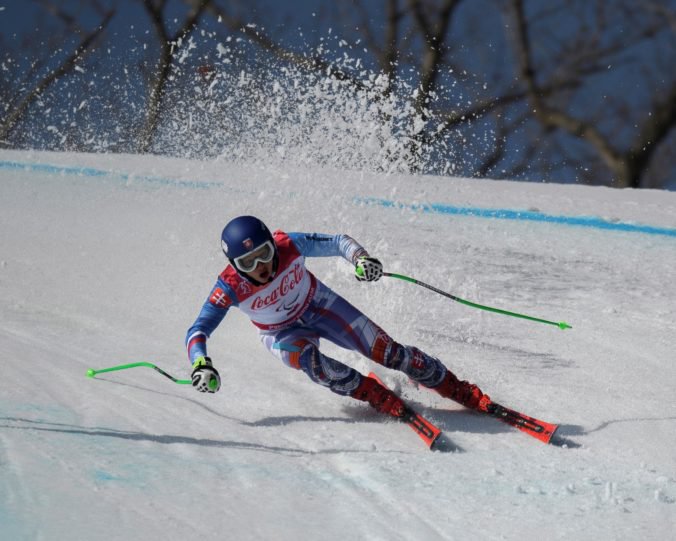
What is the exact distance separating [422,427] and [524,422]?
0.42 m

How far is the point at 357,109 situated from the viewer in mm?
7273

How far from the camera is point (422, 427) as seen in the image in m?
3.31

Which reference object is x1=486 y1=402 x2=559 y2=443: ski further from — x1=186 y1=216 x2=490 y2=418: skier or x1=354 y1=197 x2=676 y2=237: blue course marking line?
x1=354 y1=197 x2=676 y2=237: blue course marking line

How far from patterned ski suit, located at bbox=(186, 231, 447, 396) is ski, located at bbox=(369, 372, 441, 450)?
239 millimetres

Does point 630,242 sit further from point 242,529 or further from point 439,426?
point 242,529

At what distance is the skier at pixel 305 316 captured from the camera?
339 centimetres

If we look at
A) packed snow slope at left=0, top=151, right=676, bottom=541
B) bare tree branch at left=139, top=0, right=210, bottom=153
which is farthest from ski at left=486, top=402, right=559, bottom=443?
bare tree branch at left=139, top=0, right=210, bottom=153

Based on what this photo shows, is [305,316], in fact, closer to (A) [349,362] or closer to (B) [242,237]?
(B) [242,237]

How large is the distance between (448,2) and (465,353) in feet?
30.5

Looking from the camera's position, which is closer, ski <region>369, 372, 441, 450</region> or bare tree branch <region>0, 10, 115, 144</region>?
ski <region>369, 372, 441, 450</region>

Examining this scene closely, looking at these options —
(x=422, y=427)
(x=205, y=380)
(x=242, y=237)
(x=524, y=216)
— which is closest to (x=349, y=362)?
(x=422, y=427)

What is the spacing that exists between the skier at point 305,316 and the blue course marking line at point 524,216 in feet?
13.6

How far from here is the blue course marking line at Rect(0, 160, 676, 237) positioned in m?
7.32

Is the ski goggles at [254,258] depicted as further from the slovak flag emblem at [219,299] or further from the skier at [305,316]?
the slovak flag emblem at [219,299]
